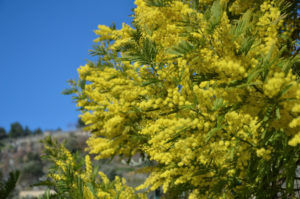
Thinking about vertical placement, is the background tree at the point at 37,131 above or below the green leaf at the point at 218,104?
above

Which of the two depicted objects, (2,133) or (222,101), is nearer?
(222,101)

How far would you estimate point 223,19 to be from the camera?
2.16m

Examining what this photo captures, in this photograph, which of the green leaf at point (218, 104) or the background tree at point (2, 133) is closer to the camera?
the green leaf at point (218, 104)

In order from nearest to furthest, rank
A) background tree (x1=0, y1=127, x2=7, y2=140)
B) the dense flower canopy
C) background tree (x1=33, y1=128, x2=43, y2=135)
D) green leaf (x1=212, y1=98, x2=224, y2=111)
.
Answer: the dense flower canopy
green leaf (x1=212, y1=98, x2=224, y2=111)
background tree (x1=0, y1=127, x2=7, y2=140)
background tree (x1=33, y1=128, x2=43, y2=135)

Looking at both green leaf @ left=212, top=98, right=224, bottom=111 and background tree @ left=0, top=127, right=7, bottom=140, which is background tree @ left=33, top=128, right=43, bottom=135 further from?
green leaf @ left=212, top=98, right=224, bottom=111

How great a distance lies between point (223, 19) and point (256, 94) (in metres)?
0.76

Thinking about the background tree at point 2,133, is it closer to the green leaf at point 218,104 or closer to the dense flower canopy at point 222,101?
the dense flower canopy at point 222,101

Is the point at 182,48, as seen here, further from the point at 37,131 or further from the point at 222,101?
the point at 37,131

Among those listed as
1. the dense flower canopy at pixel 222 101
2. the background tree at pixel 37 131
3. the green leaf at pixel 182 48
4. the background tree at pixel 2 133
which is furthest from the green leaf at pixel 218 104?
the background tree at pixel 37 131

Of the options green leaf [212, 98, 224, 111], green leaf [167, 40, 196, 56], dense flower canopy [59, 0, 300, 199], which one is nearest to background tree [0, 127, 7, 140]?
dense flower canopy [59, 0, 300, 199]

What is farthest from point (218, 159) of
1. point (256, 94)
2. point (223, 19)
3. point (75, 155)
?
point (75, 155)

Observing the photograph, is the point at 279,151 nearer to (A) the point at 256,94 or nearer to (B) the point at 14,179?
(A) the point at 256,94

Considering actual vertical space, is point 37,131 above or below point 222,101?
above

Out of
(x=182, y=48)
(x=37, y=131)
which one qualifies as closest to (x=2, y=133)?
(x=37, y=131)
